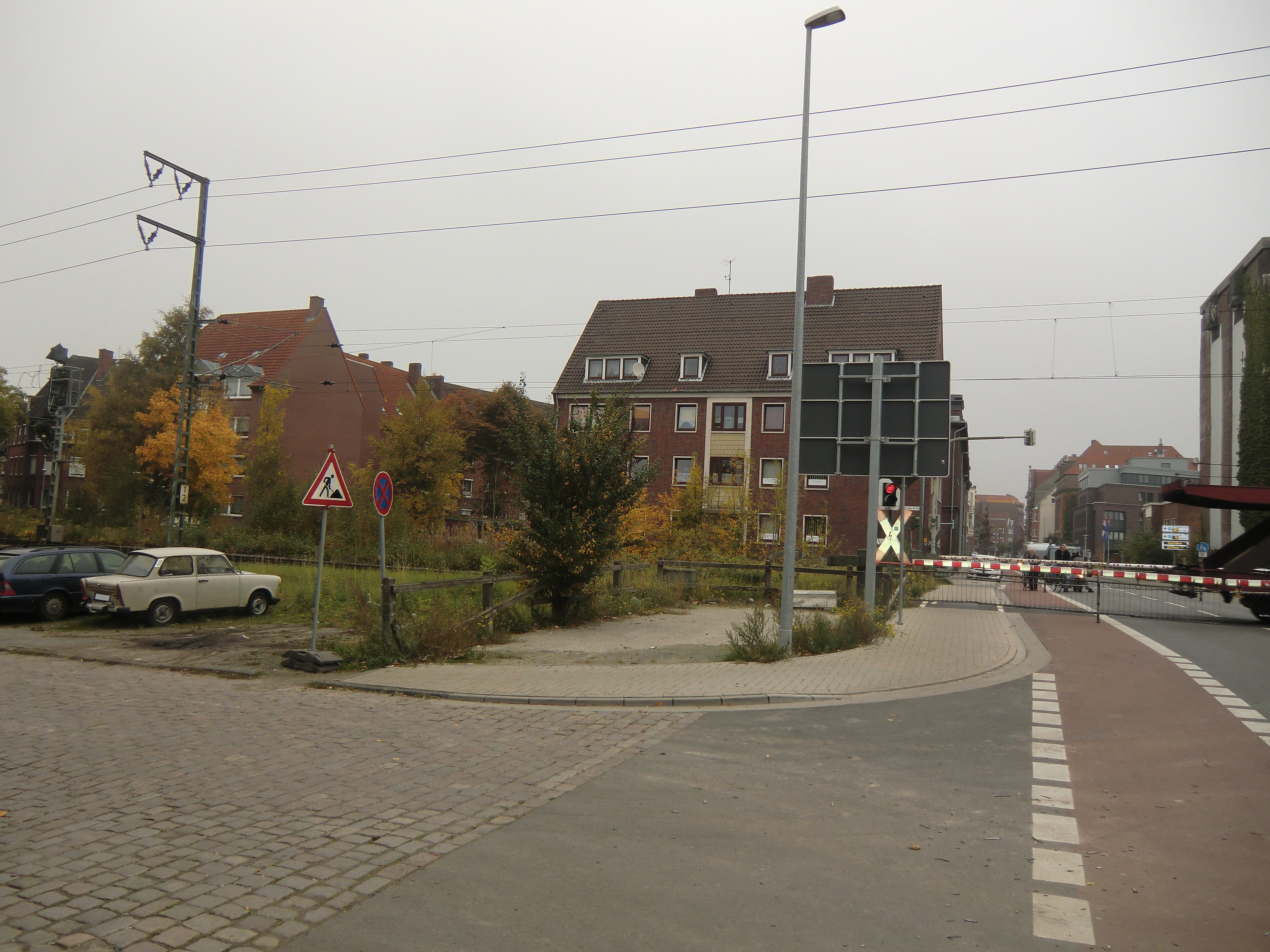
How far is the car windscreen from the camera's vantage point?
16219 mm

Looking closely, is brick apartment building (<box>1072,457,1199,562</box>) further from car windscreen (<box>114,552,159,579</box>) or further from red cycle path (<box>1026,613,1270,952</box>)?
car windscreen (<box>114,552,159,579</box>)

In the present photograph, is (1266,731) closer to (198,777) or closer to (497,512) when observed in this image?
(198,777)

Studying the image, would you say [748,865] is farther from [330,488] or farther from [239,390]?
[239,390]

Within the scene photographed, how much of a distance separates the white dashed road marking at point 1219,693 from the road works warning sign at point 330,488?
9.11 meters

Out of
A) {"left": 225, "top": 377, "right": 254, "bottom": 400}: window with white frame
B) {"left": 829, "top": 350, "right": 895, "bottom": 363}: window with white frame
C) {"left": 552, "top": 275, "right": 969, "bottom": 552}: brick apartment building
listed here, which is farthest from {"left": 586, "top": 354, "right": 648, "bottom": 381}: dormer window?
{"left": 225, "top": 377, "right": 254, "bottom": 400}: window with white frame

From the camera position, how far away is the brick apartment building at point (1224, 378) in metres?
53.2

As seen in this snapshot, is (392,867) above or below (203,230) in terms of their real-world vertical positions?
below

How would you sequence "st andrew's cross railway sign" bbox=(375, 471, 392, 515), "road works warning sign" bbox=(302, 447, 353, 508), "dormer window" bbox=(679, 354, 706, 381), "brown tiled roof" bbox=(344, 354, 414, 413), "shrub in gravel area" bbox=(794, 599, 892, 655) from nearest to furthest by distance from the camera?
"road works warning sign" bbox=(302, 447, 353, 508) → "st andrew's cross railway sign" bbox=(375, 471, 392, 515) → "shrub in gravel area" bbox=(794, 599, 892, 655) → "dormer window" bbox=(679, 354, 706, 381) → "brown tiled roof" bbox=(344, 354, 414, 413)

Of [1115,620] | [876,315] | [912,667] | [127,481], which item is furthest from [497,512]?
[912,667]

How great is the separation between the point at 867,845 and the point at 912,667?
7.36 meters

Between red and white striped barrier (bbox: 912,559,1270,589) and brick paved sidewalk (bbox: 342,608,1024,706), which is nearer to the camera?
brick paved sidewalk (bbox: 342,608,1024,706)

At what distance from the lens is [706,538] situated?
103ft

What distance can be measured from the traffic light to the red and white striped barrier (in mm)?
6925

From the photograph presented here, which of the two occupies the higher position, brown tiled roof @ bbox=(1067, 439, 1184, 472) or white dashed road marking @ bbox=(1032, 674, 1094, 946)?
brown tiled roof @ bbox=(1067, 439, 1184, 472)
